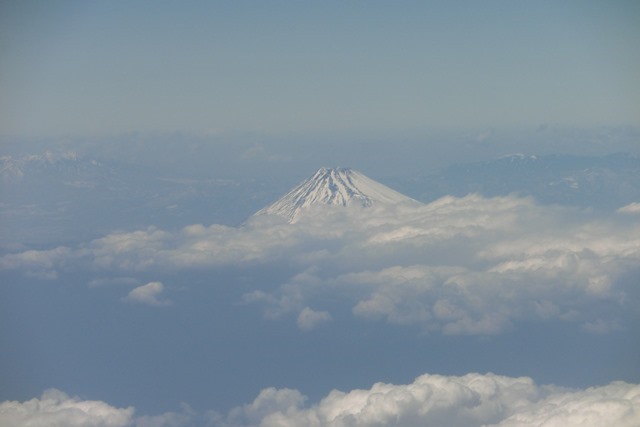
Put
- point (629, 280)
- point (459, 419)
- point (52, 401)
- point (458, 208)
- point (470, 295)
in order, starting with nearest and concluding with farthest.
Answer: point (459, 419)
point (52, 401)
point (629, 280)
point (470, 295)
point (458, 208)

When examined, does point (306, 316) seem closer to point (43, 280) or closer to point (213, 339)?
point (213, 339)

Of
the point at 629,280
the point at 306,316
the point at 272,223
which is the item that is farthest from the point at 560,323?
the point at 272,223

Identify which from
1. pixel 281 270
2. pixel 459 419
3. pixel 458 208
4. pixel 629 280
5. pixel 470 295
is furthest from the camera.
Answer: pixel 458 208

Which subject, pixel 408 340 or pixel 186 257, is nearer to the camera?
pixel 408 340

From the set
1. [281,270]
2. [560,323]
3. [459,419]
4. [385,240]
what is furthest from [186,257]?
[459,419]

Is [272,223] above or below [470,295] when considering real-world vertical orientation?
above

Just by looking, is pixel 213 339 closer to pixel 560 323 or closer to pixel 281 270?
pixel 281 270

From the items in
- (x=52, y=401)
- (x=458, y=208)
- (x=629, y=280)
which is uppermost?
(x=458, y=208)
